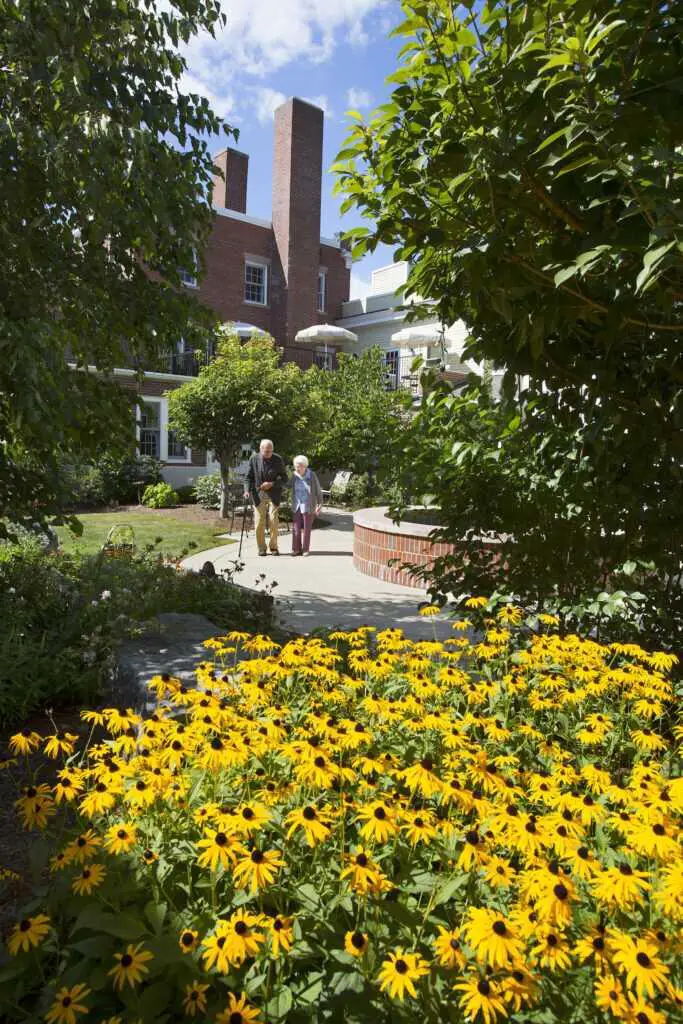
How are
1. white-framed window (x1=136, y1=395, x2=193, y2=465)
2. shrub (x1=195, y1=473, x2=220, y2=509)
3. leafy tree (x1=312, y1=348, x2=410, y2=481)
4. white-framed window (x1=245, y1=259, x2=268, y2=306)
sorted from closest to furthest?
shrub (x1=195, y1=473, x2=220, y2=509) < leafy tree (x1=312, y1=348, x2=410, y2=481) < white-framed window (x1=136, y1=395, x2=193, y2=465) < white-framed window (x1=245, y1=259, x2=268, y2=306)

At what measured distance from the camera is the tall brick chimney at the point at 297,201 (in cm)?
2581

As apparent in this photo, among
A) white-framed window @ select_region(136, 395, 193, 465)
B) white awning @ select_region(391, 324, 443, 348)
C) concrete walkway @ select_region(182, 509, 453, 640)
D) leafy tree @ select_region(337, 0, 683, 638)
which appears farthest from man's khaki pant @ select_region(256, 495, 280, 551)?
white awning @ select_region(391, 324, 443, 348)

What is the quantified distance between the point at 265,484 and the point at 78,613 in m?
6.02

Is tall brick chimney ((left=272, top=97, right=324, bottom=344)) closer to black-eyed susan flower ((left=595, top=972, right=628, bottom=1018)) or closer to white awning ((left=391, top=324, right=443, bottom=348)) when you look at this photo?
white awning ((left=391, top=324, right=443, bottom=348))

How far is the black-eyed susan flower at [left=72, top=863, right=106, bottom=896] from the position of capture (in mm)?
1577

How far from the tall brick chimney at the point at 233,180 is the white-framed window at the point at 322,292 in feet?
13.5

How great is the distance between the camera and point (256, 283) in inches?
1037

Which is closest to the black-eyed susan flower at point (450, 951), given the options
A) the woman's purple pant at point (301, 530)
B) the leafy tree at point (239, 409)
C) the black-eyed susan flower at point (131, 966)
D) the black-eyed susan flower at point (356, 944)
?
the black-eyed susan flower at point (356, 944)

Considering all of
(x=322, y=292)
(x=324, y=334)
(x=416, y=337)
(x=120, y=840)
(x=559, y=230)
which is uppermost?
(x=322, y=292)

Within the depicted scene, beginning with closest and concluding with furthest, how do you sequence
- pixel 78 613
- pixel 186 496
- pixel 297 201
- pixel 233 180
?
pixel 78 613
pixel 186 496
pixel 297 201
pixel 233 180

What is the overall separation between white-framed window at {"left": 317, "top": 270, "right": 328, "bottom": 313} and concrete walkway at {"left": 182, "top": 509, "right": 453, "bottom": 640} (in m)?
18.9

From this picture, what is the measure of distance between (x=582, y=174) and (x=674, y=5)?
489 millimetres

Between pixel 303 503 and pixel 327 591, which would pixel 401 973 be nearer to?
pixel 327 591

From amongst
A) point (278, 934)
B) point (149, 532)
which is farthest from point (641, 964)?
point (149, 532)
